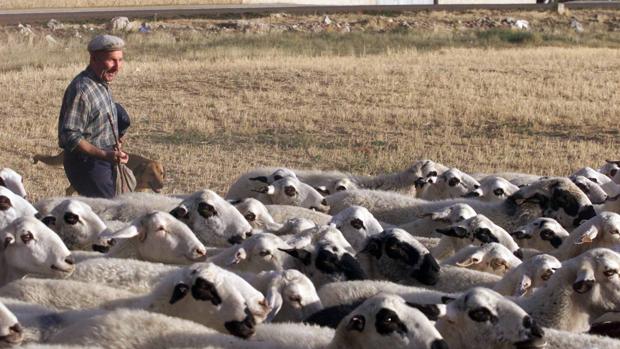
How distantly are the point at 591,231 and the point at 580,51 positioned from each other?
78.5 ft

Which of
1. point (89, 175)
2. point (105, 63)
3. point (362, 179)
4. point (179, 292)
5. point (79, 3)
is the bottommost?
point (79, 3)

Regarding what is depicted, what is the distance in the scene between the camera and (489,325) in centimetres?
676

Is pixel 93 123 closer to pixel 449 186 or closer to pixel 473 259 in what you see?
pixel 449 186

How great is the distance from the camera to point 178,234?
366 inches

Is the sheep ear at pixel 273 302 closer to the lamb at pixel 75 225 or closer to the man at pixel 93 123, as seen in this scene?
the lamb at pixel 75 225

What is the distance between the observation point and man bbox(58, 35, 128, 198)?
38.9ft

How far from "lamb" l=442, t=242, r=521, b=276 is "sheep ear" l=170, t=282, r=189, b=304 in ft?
8.95

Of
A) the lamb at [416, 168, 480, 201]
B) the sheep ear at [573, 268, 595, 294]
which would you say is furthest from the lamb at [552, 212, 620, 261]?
the lamb at [416, 168, 480, 201]

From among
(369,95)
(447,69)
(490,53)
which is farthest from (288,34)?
(369,95)

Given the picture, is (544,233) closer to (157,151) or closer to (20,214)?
(20,214)

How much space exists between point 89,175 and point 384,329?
6.34 metres

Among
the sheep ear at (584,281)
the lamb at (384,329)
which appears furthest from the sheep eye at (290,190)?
the lamb at (384,329)

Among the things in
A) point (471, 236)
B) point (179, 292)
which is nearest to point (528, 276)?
point (471, 236)

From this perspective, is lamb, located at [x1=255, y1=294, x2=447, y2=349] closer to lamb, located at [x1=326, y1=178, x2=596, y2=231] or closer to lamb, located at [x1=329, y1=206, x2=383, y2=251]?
lamb, located at [x1=329, y1=206, x2=383, y2=251]
